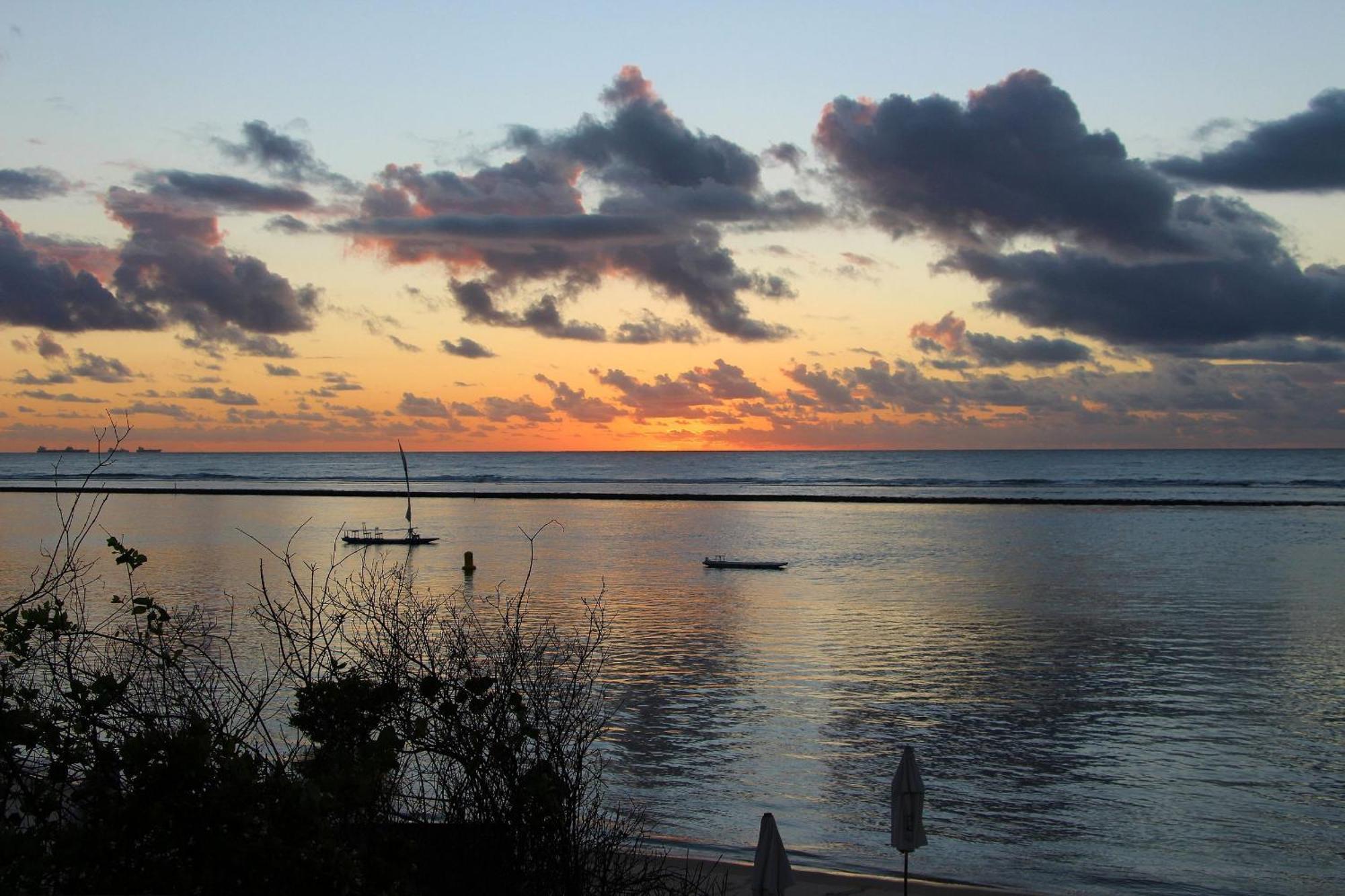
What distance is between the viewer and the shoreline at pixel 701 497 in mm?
84188

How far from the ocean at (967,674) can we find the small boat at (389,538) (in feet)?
3.86

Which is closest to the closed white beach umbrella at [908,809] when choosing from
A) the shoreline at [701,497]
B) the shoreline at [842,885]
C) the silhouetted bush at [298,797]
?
the shoreline at [842,885]

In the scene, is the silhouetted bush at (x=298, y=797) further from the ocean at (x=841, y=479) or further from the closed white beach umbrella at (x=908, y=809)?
the ocean at (x=841, y=479)

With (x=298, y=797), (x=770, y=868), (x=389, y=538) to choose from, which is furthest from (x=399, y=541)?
(x=298, y=797)

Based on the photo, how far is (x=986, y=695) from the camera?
2022cm

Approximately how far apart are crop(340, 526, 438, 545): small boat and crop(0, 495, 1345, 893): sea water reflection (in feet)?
6.27

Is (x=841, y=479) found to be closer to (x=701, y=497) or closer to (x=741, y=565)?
(x=701, y=497)

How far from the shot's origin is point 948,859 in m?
12.0

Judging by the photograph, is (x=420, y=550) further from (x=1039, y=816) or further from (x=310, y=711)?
(x=310, y=711)

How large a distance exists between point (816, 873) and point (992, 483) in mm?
114952

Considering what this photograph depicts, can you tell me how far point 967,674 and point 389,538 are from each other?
123 ft

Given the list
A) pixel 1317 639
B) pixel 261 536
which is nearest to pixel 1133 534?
pixel 1317 639

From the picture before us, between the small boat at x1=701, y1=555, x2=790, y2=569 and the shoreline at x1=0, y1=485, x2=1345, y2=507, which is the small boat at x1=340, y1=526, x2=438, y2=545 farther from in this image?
the shoreline at x1=0, y1=485, x2=1345, y2=507

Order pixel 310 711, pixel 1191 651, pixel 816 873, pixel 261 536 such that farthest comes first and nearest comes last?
pixel 261 536, pixel 1191 651, pixel 816 873, pixel 310 711
